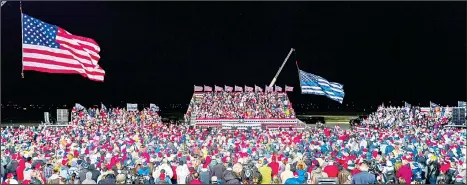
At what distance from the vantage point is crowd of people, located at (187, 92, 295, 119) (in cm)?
6228

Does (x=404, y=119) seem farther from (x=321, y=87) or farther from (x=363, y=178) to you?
(x=363, y=178)

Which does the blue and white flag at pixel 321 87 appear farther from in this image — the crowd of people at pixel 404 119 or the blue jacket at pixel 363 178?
the blue jacket at pixel 363 178

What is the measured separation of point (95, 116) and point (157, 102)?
70418mm

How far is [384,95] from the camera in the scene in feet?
390

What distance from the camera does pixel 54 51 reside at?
18969mm

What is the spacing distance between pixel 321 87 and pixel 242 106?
62.1ft

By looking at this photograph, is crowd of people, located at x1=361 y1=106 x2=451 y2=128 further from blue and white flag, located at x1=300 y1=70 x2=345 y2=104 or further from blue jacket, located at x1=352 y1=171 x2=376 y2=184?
blue jacket, located at x1=352 y1=171 x2=376 y2=184

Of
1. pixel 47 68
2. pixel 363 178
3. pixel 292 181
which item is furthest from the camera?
pixel 47 68

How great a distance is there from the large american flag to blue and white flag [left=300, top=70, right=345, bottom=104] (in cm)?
2990

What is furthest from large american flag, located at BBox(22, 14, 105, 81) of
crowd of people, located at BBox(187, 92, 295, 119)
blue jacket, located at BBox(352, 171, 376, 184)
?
crowd of people, located at BBox(187, 92, 295, 119)

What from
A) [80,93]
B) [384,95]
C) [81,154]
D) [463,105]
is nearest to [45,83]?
[80,93]

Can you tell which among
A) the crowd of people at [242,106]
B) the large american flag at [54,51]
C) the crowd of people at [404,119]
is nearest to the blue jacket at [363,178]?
the large american flag at [54,51]

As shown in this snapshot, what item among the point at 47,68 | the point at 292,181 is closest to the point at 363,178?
the point at 292,181

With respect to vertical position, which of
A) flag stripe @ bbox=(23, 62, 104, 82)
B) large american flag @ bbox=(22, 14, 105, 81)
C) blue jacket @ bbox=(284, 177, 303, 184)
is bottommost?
blue jacket @ bbox=(284, 177, 303, 184)
